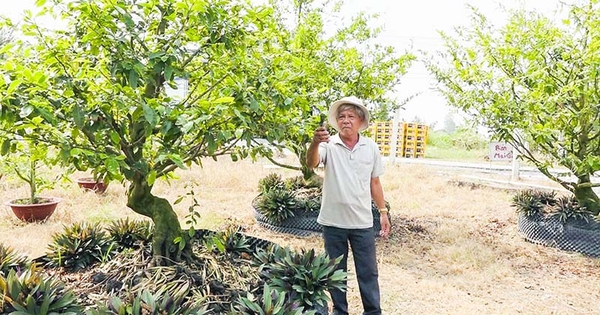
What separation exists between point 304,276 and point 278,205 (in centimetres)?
271

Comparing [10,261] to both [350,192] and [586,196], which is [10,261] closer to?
[350,192]

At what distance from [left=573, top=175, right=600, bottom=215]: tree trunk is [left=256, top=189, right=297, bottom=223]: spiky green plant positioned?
10.9 ft

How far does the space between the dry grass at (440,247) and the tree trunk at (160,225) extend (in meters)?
0.42

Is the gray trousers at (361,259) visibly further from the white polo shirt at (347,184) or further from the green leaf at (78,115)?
the green leaf at (78,115)

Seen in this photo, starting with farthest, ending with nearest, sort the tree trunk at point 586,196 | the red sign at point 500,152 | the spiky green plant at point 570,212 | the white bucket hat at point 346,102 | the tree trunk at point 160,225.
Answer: the red sign at point 500,152, the tree trunk at point 586,196, the spiky green plant at point 570,212, the white bucket hat at point 346,102, the tree trunk at point 160,225

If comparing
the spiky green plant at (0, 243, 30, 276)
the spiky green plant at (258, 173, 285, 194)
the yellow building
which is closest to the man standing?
the spiky green plant at (0, 243, 30, 276)

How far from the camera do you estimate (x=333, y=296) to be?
2.79m

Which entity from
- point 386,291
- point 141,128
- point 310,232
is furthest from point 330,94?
point 141,128

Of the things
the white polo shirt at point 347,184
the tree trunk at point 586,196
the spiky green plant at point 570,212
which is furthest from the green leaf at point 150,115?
the tree trunk at point 586,196

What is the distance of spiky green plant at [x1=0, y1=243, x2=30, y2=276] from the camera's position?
235cm

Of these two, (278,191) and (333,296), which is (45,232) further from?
(333,296)

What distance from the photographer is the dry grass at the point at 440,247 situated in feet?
10.9

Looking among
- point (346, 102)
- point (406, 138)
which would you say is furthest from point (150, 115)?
point (406, 138)

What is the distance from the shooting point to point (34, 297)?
72.5 inches
